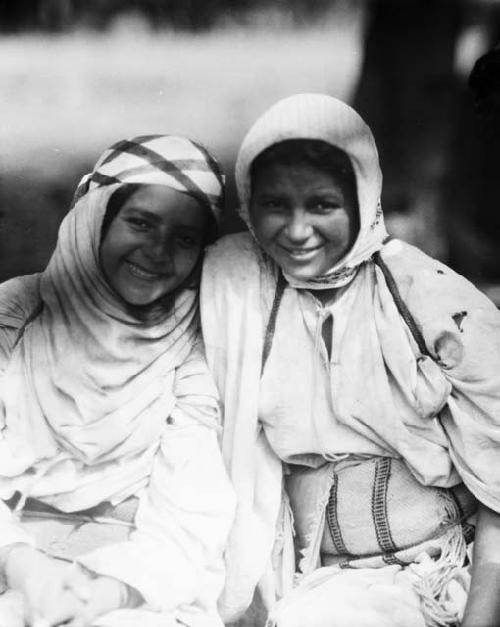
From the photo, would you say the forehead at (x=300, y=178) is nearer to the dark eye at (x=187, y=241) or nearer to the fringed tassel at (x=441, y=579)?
the dark eye at (x=187, y=241)

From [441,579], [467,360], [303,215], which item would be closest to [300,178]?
[303,215]

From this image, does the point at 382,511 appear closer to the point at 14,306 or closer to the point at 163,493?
the point at 163,493

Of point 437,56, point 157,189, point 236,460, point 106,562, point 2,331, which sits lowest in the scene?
point 106,562

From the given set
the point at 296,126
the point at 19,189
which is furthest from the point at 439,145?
the point at 19,189

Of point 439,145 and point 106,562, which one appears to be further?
point 439,145

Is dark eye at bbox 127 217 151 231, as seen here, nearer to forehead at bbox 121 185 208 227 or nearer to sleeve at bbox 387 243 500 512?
forehead at bbox 121 185 208 227

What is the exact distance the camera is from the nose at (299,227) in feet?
5.53

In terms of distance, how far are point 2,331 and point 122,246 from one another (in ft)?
0.99

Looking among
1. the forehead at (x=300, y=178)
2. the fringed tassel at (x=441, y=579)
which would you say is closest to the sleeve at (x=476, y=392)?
the fringed tassel at (x=441, y=579)

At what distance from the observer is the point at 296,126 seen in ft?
5.53

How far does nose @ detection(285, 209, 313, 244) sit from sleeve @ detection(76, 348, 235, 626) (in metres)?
0.34

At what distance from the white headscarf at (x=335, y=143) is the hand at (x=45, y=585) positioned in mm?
747

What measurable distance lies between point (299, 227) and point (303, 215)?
0.09ft

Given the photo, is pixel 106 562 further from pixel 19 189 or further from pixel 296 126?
pixel 296 126
